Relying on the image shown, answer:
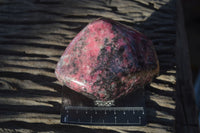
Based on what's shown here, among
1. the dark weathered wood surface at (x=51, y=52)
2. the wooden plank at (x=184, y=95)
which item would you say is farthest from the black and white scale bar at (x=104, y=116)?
the wooden plank at (x=184, y=95)

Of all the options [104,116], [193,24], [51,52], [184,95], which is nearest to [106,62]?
[104,116]

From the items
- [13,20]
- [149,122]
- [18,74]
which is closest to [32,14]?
[13,20]

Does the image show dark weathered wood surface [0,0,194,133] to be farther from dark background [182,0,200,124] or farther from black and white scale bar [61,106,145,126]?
dark background [182,0,200,124]

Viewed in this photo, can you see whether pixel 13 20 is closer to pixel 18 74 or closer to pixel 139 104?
pixel 18 74

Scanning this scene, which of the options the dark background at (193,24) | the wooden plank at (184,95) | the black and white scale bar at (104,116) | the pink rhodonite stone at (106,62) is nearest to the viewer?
the pink rhodonite stone at (106,62)

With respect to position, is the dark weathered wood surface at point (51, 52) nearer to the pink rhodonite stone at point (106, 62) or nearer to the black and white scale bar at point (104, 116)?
the black and white scale bar at point (104, 116)

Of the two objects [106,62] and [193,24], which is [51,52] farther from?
[193,24]

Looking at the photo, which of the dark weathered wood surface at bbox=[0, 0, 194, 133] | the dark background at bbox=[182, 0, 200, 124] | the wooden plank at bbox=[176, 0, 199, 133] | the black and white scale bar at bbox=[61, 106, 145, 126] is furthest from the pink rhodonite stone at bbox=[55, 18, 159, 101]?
the dark background at bbox=[182, 0, 200, 124]
